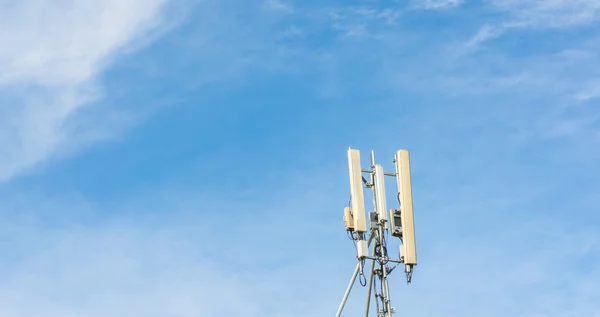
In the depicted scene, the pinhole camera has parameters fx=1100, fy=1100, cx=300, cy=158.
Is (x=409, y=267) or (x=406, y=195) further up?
(x=406, y=195)

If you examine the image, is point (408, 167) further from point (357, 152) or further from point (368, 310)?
point (368, 310)

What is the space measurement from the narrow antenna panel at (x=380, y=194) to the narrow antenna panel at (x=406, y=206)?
57 centimetres

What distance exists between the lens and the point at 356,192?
119 ft

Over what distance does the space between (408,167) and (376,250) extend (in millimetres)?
3111

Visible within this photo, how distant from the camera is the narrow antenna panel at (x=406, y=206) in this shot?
36.3 m

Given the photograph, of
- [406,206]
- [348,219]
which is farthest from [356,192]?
[406,206]

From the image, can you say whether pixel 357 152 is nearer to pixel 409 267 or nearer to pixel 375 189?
pixel 375 189

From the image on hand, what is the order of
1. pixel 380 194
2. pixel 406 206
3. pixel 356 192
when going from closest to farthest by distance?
1. pixel 356 192
2. pixel 406 206
3. pixel 380 194

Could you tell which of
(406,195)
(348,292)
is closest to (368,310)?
(348,292)

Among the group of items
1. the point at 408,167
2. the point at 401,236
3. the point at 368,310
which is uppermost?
the point at 408,167

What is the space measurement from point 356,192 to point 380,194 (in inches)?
49.3

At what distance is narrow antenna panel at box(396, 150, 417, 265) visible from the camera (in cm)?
3628

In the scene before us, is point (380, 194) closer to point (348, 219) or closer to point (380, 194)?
point (380, 194)

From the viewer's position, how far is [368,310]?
36.1 m
